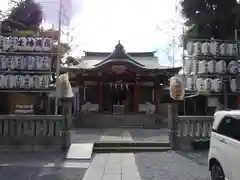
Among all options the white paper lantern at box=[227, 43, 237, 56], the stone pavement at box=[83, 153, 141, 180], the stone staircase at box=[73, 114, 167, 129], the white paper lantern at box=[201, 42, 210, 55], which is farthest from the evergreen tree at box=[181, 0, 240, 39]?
the stone pavement at box=[83, 153, 141, 180]

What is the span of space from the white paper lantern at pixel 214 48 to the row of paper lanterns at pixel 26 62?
866cm

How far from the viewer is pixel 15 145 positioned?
10758 millimetres

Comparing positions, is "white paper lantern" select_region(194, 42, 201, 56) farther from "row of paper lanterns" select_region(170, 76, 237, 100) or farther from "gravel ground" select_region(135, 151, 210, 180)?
"gravel ground" select_region(135, 151, 210, 180)

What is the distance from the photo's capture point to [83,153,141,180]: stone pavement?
735 centimetres

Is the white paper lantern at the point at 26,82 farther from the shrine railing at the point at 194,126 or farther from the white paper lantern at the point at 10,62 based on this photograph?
the shrine railing at the point at 194,126

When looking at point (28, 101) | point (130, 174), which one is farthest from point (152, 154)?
point (28, 101)

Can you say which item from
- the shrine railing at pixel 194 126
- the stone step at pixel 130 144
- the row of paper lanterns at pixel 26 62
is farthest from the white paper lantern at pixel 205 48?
the row of paper lanterns at pixel 26 62

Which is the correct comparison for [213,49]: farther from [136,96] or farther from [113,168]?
[113,168]

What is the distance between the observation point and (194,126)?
36.8 feet

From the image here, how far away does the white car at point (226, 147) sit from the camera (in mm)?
4973

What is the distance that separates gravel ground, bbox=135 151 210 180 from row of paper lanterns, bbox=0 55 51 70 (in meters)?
6.89

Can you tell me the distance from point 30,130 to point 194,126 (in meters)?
6.02

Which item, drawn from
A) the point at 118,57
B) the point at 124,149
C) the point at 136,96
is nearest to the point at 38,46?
the point at 124,149

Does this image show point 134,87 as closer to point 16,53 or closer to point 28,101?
point 28,101
